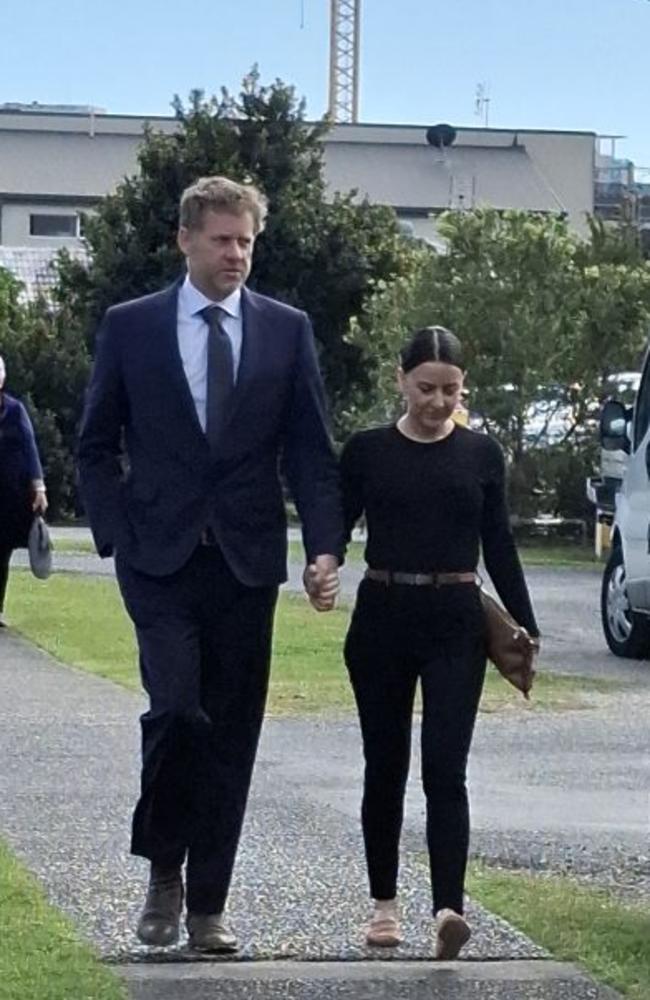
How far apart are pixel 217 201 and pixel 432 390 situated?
78cm

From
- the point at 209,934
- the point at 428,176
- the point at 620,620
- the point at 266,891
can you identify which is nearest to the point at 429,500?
the point at 209,934

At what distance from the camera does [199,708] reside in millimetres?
6750

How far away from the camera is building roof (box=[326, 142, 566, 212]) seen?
266ft

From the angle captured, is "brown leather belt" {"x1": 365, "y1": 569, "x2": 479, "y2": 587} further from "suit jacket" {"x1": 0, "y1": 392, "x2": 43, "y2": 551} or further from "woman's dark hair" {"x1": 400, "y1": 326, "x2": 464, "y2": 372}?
"suit jacket" {"x1": 0, "y1": 392, "x2": 43, "y2": 551}

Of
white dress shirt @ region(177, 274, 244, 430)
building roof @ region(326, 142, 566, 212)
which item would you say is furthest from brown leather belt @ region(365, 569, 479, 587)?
building roof @ region(326, 142, 566, 212)

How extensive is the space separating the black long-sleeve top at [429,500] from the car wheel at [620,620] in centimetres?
972

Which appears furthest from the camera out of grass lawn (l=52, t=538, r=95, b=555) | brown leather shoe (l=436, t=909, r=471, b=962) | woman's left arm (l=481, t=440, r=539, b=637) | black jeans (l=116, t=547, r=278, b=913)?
grass lawn (l=52, t=538, r=95, b=555)

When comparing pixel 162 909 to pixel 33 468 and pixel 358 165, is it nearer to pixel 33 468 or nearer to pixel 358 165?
pixel 33 468

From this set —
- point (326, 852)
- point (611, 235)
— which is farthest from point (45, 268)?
point (326, 852)

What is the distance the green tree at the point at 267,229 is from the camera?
151ft

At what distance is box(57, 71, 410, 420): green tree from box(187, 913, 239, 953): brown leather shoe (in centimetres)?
3846

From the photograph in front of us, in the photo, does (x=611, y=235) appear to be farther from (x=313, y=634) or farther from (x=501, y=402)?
(x=313, y=634)

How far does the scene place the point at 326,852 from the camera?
834 centimetres

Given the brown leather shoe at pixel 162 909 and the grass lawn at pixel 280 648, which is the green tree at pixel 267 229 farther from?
the brown leather shoe at pixel 162 909
